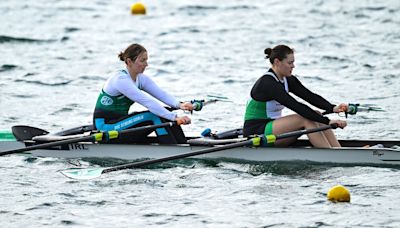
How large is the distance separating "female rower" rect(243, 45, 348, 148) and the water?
1.32 feet

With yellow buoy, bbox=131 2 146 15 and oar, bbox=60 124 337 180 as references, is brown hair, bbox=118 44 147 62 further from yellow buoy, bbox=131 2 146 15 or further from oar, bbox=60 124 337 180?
yellow buoy, bbox=131 2 146 15

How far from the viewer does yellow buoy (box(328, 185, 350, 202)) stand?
10.3 meters

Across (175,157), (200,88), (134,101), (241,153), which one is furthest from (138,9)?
(175,157)

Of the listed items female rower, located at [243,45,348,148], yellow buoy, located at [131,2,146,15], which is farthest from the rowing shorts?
yellow buoy, located at [131,2,146,15]

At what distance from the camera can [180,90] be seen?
17328 mm

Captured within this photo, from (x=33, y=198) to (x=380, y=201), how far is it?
3.66 meters

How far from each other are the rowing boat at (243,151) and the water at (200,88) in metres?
0.12

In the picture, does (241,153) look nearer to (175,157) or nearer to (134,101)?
→ (175,157)

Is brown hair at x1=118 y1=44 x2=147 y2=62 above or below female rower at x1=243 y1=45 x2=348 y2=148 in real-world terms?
above

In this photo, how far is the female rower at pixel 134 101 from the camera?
11555 millimetres

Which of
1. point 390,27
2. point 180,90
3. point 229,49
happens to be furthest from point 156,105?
point 390,27

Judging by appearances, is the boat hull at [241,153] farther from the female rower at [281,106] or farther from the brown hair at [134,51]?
the brown hair at [134,51]

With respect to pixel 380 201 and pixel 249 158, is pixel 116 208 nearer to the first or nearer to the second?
pixel 249 158

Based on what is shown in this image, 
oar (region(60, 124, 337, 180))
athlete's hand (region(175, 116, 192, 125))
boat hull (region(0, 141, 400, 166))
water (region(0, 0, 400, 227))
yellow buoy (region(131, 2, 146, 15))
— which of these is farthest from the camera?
yellow buoy (region(131, 2, 146, 15))
